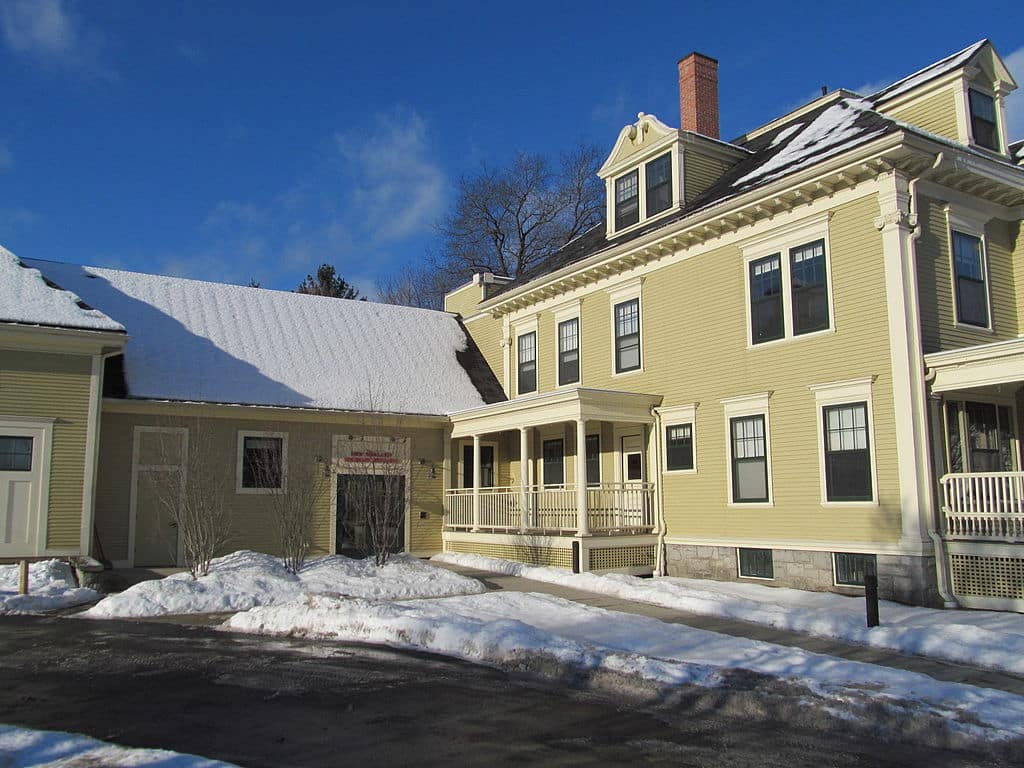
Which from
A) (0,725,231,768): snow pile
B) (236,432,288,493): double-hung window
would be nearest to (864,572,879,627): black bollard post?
(0,725,231,768): snow pile

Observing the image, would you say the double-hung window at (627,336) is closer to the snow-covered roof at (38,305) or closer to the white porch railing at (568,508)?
the white porch railing at (568,508)

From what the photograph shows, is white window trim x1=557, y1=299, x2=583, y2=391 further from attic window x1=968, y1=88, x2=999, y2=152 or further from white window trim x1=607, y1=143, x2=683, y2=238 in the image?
attic window x1=968, y1=88, x2=999, y2=152

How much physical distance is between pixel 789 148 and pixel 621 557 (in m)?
8.94

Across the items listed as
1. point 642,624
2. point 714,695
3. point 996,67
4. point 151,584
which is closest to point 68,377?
point 151,584

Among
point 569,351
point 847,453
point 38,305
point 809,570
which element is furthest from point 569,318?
point 38,305

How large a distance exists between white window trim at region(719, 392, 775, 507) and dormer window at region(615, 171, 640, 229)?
223 inches

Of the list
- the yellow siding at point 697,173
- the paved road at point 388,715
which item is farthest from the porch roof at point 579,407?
the paved road at point 388,715

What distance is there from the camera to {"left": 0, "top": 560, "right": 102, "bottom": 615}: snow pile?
1256cm

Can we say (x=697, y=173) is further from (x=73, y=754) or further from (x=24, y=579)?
(x=73, y=754)

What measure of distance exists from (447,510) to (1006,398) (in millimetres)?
12773

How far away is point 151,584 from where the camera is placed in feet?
43.2

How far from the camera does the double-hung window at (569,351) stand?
67.7ft

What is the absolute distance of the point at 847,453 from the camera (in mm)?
→ 14102

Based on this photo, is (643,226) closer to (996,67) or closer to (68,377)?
(996,67)
